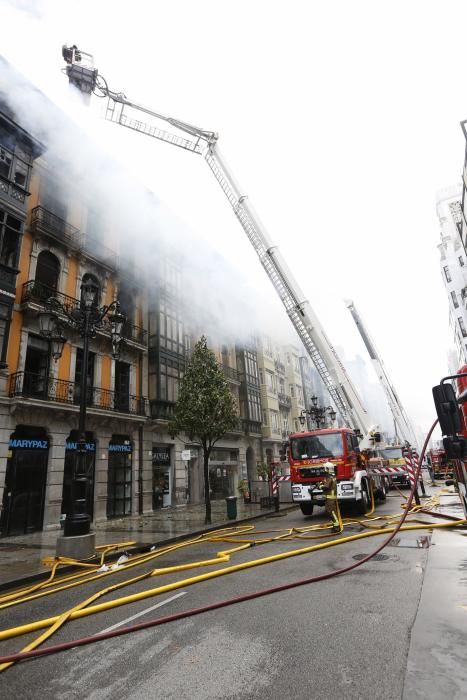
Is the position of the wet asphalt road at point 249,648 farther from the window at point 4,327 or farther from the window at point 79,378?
the window at point 79,378

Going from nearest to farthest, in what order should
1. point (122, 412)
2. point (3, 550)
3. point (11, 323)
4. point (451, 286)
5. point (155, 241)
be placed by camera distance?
1. point (3, 550)
2. point (11, 323)
3. point (122, 412)
4. point (155, 241)
5. point (451, 286)

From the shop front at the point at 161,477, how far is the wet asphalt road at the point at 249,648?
1484 cm

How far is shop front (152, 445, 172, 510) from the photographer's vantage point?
19.7m

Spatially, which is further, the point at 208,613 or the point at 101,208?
the point at 101,208

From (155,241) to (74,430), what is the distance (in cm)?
1202

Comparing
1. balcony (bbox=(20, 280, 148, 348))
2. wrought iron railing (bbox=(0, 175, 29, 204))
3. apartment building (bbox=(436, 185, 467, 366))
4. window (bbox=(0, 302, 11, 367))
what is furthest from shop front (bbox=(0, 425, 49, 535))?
apartment building (bbox=(436, 185, 467, 366))

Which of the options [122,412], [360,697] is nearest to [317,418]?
[122,412]

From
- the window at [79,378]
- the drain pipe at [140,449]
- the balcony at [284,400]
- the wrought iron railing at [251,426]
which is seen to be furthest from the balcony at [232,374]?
the window at [79,378]

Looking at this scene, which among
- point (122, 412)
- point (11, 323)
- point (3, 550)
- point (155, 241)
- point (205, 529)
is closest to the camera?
point (3, 550)

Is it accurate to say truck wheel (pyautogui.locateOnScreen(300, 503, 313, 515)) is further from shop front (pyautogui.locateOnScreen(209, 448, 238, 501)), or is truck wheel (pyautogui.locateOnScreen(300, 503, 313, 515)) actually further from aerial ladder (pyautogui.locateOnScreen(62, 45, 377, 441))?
shop front (pyautogui.locateOnScreen(209, 448, 238, 501))

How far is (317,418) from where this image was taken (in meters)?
20.4

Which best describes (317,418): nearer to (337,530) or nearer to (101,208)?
(337,530)

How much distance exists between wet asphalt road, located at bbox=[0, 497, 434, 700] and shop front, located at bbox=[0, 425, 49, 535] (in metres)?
9.23

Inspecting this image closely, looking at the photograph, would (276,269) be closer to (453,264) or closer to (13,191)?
(13,191)
